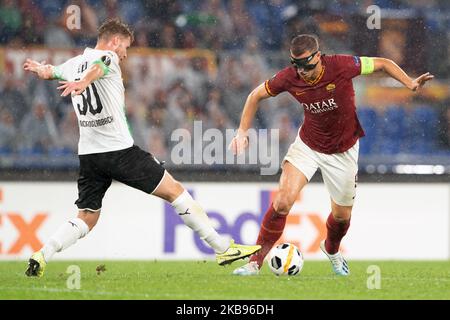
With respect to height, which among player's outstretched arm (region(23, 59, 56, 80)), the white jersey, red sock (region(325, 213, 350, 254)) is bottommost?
red sock (region(325, 213, 350, 254))

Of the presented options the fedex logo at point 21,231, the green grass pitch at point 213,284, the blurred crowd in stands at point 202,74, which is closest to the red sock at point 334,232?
the green grass pitch at point 213,284

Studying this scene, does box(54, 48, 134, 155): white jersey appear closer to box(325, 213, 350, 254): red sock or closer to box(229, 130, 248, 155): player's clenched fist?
box(229, 130, 248, 155): player's clenched fist

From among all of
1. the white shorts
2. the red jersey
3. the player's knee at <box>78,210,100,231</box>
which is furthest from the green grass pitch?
the red jersey

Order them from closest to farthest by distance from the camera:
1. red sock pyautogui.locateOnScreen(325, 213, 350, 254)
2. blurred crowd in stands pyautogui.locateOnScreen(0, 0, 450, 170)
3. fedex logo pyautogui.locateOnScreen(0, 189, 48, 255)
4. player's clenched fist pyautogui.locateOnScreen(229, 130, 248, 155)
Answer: player's clenched fist pyautogui.locateOnScreen(229, 130, 248, 155) → red sock pyautogui.locateOnScreen(325, 213, 350, 254) → fedex logo pyautogui.locateOnScreen(0, 189, 48, 255) → blurred crowd in stands pyautogui.locateOnScreen(0, 0, 450, 170)

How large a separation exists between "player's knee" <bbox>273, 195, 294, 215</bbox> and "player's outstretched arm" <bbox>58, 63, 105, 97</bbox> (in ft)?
5.99

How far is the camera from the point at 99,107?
348 inches

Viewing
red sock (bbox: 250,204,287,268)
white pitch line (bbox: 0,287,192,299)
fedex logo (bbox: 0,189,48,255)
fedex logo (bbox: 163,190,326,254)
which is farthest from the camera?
fedex logo (bbox: 163,190,326,254)

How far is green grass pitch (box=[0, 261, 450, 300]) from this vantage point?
25.0 ft

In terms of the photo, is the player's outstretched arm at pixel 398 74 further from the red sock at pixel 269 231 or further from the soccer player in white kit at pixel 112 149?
the soccer player in white kit at pixel 112 149

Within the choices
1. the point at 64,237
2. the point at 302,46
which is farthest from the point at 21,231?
the point at 302,46

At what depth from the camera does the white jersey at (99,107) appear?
878 centimetres

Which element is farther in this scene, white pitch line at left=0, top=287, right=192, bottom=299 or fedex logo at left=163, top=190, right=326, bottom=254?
fedex logo at left=163, top=190, right=326, bottom=254

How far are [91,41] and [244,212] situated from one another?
2868mm
